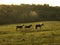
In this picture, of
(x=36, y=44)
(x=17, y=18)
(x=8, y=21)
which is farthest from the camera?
(x=17, y=18)

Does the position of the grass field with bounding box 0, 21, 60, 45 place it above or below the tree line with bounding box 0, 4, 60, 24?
above

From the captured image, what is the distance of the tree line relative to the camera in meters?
60.9

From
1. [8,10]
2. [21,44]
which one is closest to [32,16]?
[8,10]

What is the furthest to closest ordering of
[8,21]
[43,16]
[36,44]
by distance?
[43,16] → [8,21] → [36,44]

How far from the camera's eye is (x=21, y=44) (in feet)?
63.7

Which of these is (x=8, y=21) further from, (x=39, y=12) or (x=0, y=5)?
(x=39, y=12)

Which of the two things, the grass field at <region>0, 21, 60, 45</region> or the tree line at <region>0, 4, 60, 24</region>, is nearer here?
the grass field at <region>0, 21, 60, 45</region>

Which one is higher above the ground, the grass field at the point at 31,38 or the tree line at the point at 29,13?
the grass field at the point at 31,38

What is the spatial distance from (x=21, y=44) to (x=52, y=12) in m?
49.2

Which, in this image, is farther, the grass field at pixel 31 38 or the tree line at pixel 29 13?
the tree line at pixel 29 13

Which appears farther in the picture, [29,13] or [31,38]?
[29,13]

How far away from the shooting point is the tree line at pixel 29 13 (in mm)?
60938

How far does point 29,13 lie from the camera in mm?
66062

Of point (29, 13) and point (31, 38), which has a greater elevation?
point (31, 38)
